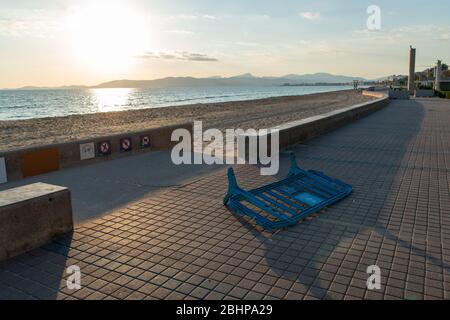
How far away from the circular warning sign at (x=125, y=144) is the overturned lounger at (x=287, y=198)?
15.8 feet

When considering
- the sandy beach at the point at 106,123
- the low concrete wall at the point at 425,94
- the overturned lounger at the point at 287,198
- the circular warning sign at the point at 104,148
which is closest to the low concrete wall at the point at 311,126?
the overturned lounger at the point at 287,198

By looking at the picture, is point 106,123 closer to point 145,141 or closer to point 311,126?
point 145,141

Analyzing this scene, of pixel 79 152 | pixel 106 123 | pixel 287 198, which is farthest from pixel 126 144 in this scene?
pixel 106 123

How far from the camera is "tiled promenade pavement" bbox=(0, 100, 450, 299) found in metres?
3.69

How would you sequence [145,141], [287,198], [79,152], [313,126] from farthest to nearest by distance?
[313,126]
[145,141]
[79,152]
[287,198]

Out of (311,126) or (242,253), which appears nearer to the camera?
(242,253)

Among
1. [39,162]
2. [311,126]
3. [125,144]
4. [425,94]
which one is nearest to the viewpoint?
[39,162]

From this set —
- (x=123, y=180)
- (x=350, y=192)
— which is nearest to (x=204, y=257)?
(x=350, y=192)

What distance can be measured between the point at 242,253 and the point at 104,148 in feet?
20.7

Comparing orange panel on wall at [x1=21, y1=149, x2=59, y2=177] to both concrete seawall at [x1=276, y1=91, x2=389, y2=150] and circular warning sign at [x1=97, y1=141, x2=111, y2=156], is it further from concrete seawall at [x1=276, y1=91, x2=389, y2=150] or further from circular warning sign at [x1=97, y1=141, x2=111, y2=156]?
concrete seawall at [x1=276, y1=91, x2=389, y2=150]

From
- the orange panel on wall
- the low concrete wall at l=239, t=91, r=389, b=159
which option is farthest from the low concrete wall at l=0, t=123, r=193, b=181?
the low concrete wall at l=239, t=91, r=389, b=159

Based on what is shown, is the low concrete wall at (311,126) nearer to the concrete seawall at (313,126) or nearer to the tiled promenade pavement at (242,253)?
the concrete seawall at (313,126)

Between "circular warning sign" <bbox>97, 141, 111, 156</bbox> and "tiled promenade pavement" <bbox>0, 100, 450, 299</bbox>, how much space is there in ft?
11.1

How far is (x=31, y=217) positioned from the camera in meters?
4.52
